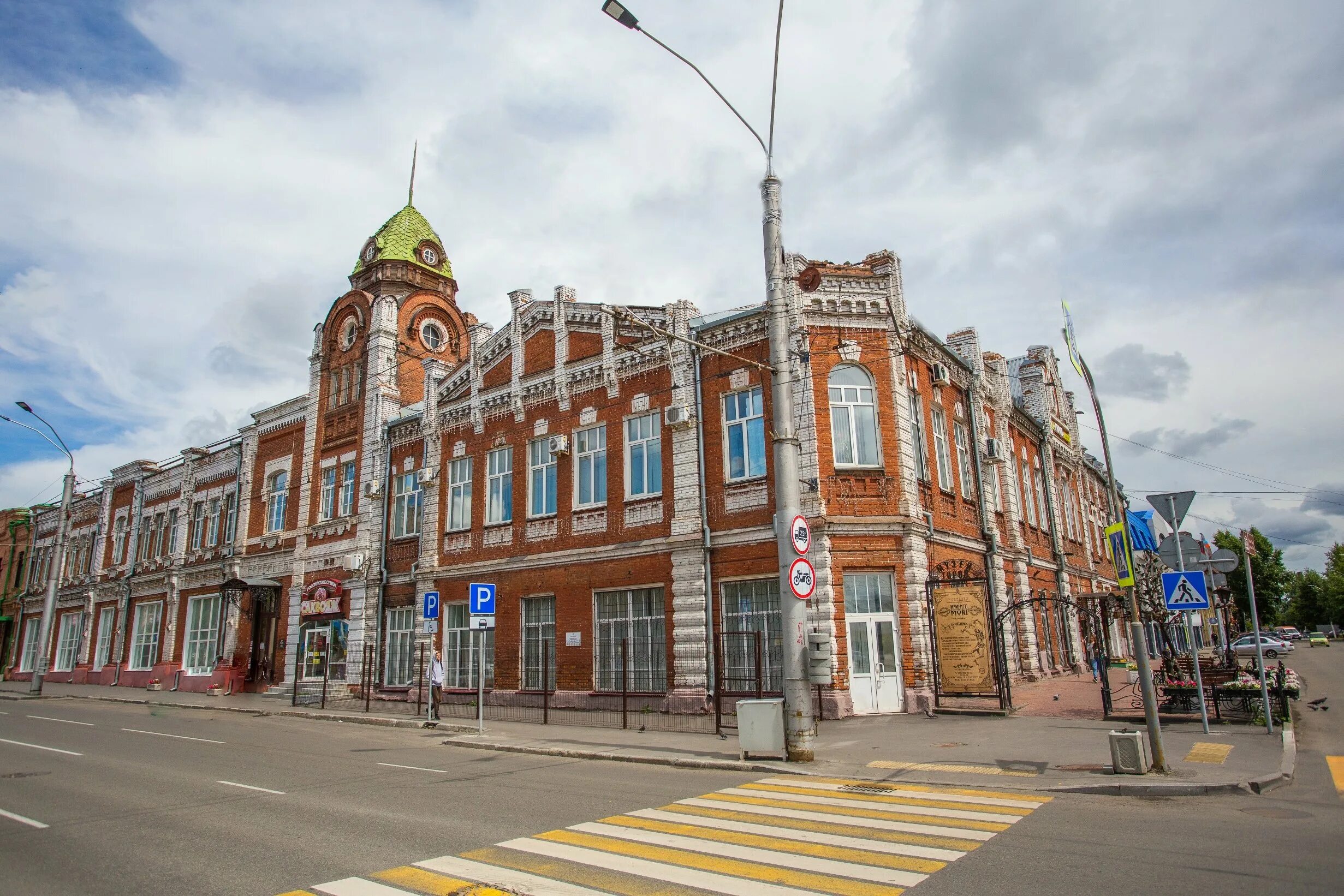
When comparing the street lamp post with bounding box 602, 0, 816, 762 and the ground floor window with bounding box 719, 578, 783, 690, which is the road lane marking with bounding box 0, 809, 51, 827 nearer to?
the street lamp post with bounding box 602, 0, 816, 762

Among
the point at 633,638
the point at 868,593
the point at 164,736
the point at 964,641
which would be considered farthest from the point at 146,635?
the point at 964,641

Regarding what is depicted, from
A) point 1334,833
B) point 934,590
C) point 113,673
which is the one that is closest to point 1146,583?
point 934,590

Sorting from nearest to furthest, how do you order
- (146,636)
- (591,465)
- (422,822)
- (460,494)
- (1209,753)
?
(422,822), (1209,753), (591,465), (460,494), (146,636)

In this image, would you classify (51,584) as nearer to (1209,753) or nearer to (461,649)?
Result: (461,649)

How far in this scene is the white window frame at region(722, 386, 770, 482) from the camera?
19.4 metres

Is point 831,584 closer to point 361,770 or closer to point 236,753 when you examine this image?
point 361,770

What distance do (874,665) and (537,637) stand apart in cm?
992

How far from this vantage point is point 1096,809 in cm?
866

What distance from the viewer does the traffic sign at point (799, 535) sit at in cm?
1251

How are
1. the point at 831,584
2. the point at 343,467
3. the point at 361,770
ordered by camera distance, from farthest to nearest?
the point at 343,467 < the point at 831,584 < the point at 361,770

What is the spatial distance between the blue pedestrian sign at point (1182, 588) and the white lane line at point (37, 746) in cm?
1933

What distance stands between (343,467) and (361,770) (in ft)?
66.3

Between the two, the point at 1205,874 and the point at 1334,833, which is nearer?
the point at 1205,874

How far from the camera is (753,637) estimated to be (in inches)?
734
